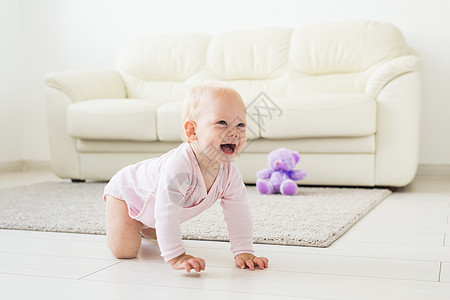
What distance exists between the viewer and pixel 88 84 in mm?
3488

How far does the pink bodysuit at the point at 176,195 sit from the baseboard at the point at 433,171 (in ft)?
8.17

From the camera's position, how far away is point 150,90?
3.80m

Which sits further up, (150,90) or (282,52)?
(282,52)

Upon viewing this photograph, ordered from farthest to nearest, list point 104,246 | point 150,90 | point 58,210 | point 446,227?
point 150,90
point 58,210
point 446,227
point 104,246

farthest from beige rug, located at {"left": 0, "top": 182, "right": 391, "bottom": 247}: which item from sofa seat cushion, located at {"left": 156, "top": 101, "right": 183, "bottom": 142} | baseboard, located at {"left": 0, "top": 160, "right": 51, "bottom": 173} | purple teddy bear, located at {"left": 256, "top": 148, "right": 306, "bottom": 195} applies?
baseboard, located at {"left": 0, "top": 160, "right": 51, "bottom": 173}

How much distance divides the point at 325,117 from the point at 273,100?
0.33 m

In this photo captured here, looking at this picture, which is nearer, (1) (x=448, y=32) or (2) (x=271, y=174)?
(2) (x=271, y=174)

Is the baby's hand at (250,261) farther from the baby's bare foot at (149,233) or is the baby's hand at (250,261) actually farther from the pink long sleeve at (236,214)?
the baby's bare foot at (149,233)

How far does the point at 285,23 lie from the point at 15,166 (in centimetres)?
231

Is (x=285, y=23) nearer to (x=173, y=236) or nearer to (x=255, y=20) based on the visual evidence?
(x=255, y=20)

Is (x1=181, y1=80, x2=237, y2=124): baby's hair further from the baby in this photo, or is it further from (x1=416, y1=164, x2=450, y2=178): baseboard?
(x1=416, y1=164, x2=450, y2=178): baseboard

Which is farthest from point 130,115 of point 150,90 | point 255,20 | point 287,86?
point 255,20

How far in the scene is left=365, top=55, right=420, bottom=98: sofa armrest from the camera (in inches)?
112

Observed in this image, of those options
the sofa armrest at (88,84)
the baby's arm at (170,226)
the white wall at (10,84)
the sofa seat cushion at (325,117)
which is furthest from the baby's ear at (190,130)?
the white wall at (10,84)
